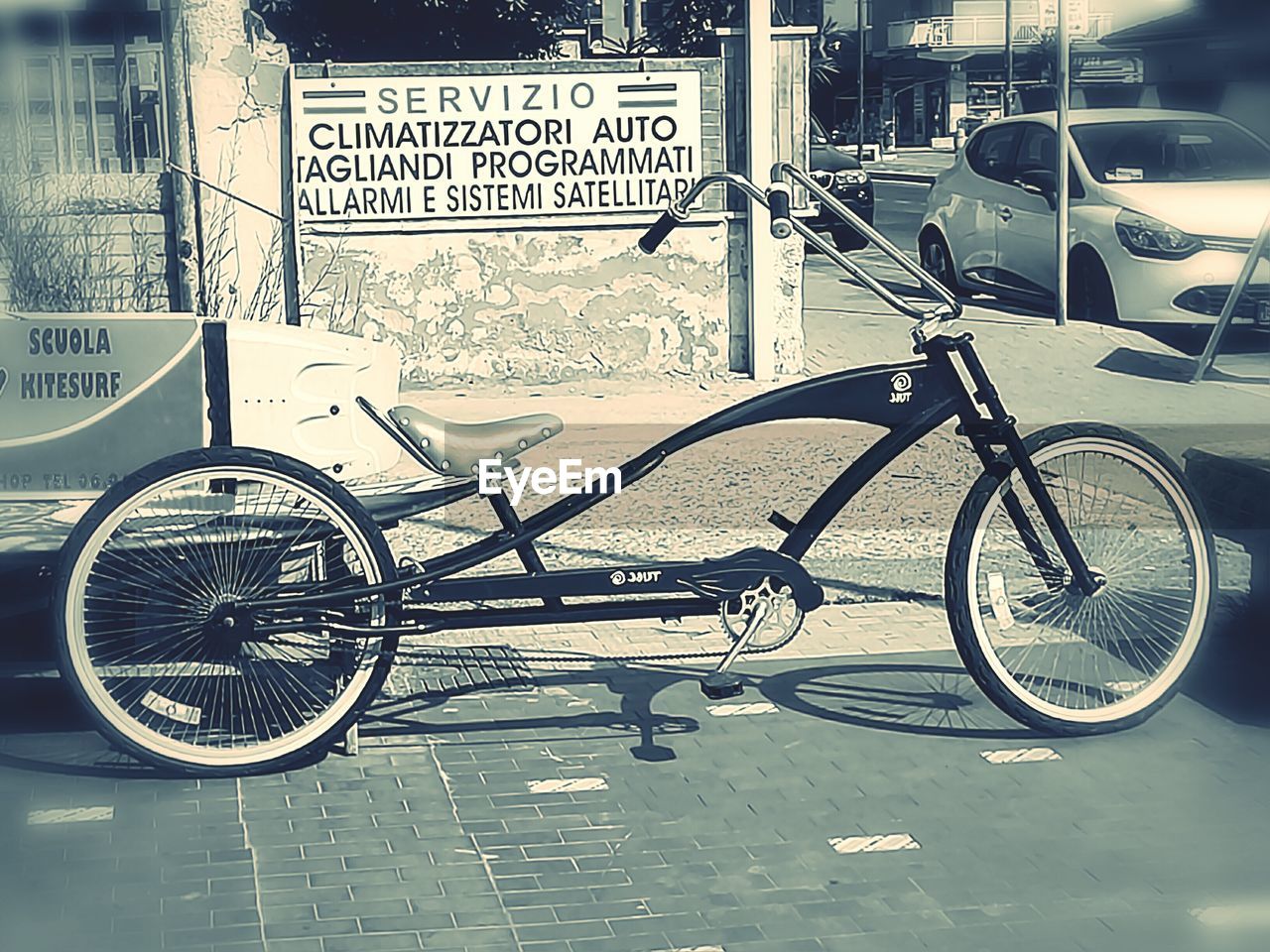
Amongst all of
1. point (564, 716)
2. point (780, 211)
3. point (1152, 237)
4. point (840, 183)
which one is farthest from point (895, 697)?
point (1152, 237)

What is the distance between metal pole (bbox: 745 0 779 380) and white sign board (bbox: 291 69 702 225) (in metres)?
0.26

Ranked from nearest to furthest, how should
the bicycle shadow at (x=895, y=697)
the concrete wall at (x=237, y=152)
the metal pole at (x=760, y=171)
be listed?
the bicycle shadow at (x=895, y=697) → the concrete wall at (x=237, y=152) → the metal pole at (x=760, y=171)

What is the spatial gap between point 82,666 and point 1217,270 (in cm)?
506

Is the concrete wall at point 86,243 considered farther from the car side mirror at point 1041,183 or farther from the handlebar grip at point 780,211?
the car side mirror at point 1041,183

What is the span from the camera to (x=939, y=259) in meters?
7.79

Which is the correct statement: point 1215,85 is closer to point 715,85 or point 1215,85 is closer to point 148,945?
point 715,85

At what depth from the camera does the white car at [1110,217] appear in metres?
7.27

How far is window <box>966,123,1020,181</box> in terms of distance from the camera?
6965 millimetres

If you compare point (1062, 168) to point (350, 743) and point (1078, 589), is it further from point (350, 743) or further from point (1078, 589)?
point (350, 743)

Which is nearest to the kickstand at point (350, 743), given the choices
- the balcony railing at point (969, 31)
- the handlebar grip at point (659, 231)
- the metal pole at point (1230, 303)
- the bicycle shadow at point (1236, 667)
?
the handlebar grip at point (659, 231)

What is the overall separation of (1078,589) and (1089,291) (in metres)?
3.39

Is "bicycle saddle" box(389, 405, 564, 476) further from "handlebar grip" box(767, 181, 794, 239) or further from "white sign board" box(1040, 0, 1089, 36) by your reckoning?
"white sign board" box(1040, 0, 1089, 36)

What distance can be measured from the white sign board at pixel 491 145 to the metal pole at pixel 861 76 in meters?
2.47

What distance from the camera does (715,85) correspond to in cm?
948
